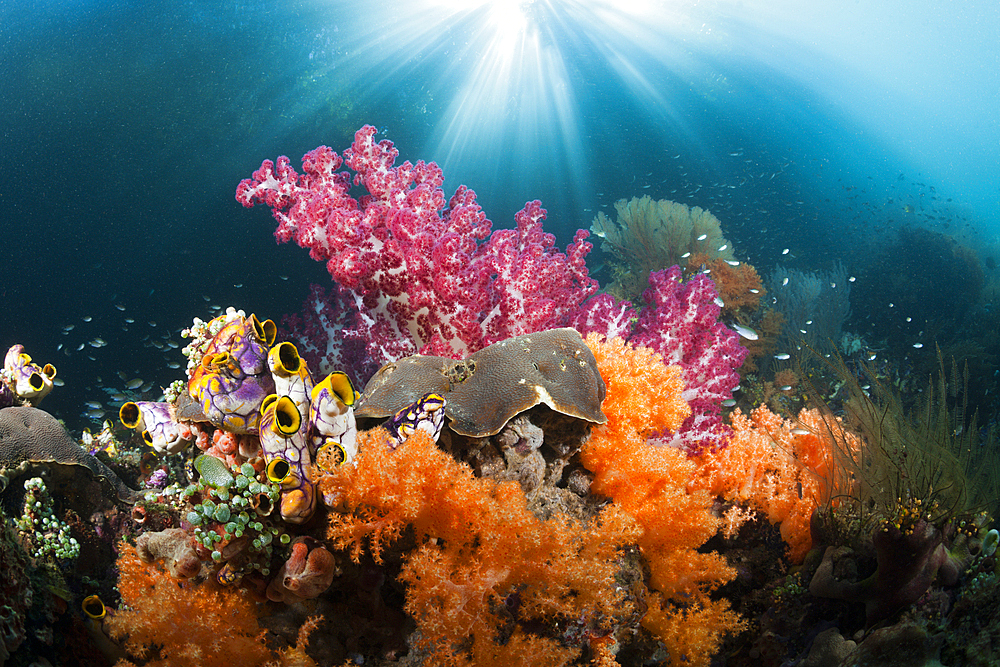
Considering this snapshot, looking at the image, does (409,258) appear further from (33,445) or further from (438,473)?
(33,445)

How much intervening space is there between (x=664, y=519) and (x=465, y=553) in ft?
3.79

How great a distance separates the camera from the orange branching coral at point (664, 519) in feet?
7.38

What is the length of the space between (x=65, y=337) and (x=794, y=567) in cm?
1463

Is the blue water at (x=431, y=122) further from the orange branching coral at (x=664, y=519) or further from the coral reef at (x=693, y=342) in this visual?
the orange branching coral at (x=664, y=519)

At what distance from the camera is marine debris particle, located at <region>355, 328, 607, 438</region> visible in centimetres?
209

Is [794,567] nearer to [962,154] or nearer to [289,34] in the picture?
[289,34]

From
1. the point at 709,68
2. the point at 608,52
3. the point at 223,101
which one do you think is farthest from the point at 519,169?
the point at 223,101

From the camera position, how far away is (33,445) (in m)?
2.50

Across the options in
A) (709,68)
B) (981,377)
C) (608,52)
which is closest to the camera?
(981,377)

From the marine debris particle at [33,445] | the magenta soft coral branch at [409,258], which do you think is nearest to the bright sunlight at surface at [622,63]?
the magenta soft coral branch at [409,258]

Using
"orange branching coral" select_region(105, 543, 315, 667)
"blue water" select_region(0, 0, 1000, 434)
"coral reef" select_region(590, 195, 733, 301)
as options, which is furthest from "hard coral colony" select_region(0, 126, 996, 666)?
"coral reef" select_region(590, 195, 733, 301)

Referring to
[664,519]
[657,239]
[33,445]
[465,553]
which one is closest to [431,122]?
[657,239]

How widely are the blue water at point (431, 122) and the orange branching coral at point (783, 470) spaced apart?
6.92 m

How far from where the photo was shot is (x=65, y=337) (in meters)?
10.6
